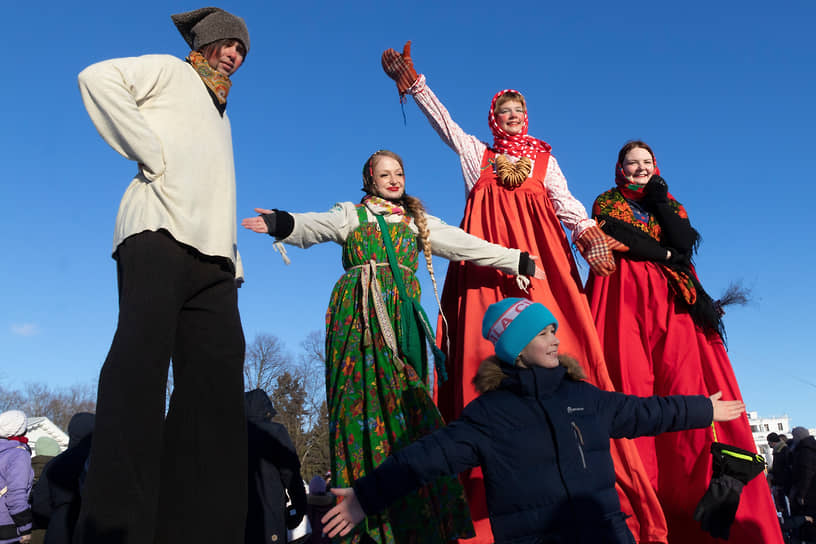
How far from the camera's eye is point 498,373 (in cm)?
281

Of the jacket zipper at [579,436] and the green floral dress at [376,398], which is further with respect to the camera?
the green floral dress at [376,398]

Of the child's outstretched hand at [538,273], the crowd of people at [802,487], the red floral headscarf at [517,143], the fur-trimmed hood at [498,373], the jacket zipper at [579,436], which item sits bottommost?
the crowd of people at [802,487]

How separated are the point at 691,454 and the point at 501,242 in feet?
5.56

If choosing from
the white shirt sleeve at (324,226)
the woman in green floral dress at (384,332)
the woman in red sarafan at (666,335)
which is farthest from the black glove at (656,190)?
the white shirt sleeve at (324,226)

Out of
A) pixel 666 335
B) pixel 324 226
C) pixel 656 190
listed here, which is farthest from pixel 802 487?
pixel 324 226

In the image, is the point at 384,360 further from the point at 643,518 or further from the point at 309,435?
the point at 309,435

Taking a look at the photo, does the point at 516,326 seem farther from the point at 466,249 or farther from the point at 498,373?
the point at 466,249

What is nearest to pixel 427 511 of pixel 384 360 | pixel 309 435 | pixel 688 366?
pixel 384 360

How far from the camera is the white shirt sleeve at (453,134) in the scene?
4996 mm

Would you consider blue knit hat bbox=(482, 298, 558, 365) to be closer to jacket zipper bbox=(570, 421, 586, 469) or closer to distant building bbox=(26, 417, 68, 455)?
jacket zipper bbox=(570, 421, 586, 469)

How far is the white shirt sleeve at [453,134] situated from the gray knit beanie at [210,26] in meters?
2.35

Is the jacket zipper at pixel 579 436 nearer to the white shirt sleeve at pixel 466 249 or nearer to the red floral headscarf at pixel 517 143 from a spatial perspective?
the white shirt sleeve at pixel 466 249

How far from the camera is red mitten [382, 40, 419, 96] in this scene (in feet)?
16.5

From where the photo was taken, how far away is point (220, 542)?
2174mm
